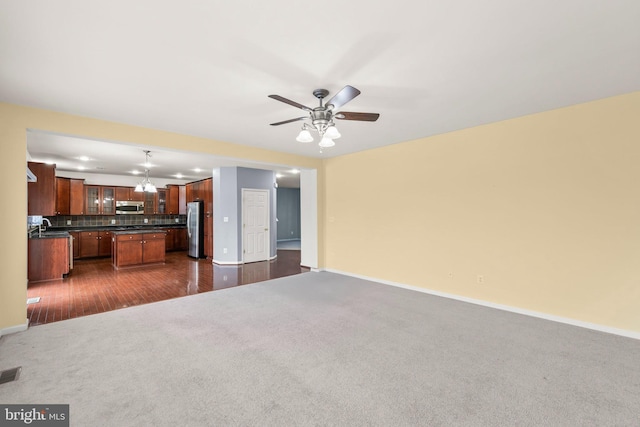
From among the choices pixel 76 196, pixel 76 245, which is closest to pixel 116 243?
pixel 76 245

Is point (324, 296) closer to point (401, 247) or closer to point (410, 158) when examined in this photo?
point (401, 247)

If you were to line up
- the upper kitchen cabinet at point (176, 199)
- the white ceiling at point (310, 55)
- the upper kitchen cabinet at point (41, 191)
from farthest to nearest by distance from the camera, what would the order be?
the upper kitchen cabinet at point (176, 199), the upper kitchen cabinet at point (41, 191), the white ceiling at point (310, 55)

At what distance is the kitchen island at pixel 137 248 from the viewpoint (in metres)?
6.64

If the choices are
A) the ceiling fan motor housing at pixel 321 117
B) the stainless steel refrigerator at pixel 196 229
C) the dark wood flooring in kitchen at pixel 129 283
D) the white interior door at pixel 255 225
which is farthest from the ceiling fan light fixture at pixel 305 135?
the stainless steel refrigerator at pixel 196 229

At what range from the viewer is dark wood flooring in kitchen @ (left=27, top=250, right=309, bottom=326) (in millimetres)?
3988

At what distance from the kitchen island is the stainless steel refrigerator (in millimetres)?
1018

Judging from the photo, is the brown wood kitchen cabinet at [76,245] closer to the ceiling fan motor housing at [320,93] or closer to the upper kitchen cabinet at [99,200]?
the upper kitchen cabinet at [99,200]

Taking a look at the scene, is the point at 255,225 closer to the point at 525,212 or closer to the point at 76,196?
the point at 76,196

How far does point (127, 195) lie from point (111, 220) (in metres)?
0.91

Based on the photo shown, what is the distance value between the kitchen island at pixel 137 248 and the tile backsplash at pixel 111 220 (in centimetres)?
240

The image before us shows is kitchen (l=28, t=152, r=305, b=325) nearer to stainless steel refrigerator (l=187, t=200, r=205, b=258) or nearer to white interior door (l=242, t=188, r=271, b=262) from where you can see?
stainless steel refrigerator (l=187, t=200, r=205, b=258)

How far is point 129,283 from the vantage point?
17.4ft

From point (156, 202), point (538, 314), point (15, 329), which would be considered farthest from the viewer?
point (156, 202)

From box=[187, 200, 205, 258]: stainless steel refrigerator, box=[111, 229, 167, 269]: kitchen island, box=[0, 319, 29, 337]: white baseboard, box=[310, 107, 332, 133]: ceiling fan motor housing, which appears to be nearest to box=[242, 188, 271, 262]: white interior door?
box=[187, 200, 205, 258]: stainless steel refrigerator
